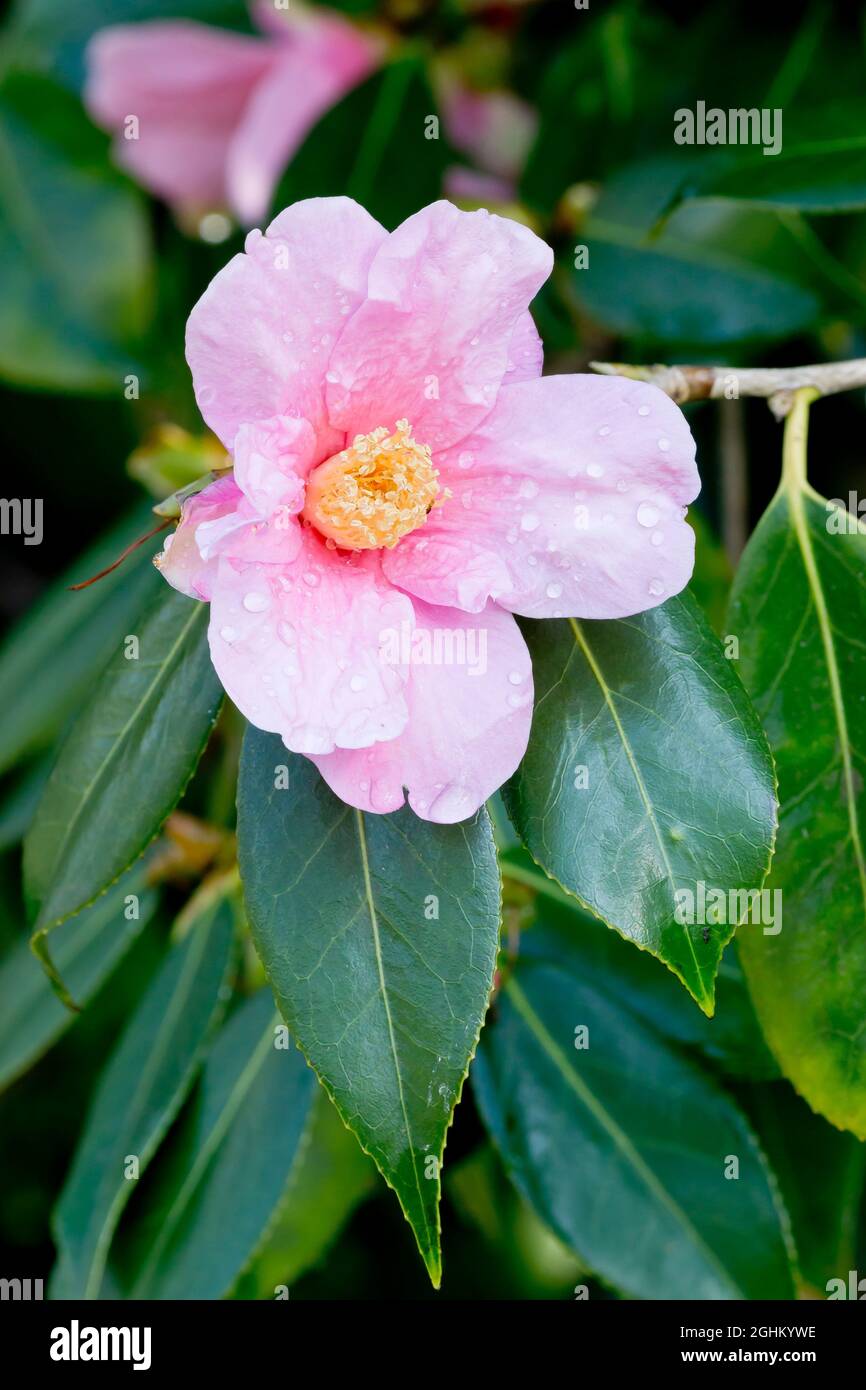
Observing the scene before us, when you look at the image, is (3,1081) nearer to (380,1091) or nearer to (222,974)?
(222,974)

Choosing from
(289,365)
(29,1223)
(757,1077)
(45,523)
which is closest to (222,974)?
(757,1077)

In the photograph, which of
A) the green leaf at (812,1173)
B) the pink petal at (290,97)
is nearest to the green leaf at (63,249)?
the pink petal at (290,97)

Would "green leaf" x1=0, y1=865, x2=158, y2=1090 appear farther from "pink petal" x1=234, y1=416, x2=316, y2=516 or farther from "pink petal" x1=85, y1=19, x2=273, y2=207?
"pink petal" x1=85, y1=19, x2=273, y2=207

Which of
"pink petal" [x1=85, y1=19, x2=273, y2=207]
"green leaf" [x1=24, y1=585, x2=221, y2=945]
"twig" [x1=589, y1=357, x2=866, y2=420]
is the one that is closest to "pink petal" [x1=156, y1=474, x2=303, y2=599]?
"green leaf" [x1=24, y1=585, x2=221, y2=945]

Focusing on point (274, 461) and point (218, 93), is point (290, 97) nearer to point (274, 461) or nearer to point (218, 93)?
point (218, 93)

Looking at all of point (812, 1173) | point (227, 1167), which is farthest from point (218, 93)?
point (812, 1173)

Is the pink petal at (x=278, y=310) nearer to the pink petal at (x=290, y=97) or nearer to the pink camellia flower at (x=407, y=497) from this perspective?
the pink camellia flower at (x=407, y=497)
